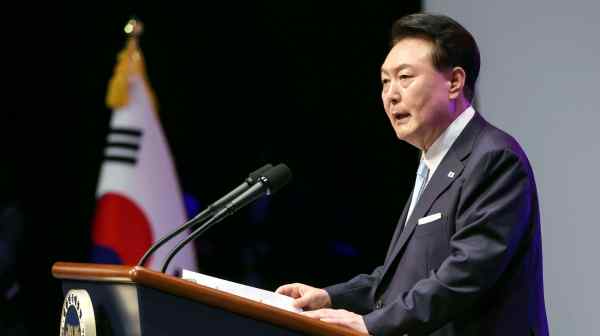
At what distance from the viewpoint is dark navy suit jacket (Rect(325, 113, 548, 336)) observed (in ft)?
6.49

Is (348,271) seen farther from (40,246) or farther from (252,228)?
(40,246)

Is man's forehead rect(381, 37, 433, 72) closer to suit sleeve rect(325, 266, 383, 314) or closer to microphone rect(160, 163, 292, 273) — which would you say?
microphone rect(160, 163, 292, 273)

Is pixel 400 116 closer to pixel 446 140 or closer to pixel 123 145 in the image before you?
pixel 446 140

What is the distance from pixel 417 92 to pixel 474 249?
0.48 m

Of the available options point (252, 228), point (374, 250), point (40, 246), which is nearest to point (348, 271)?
point (374, 250)

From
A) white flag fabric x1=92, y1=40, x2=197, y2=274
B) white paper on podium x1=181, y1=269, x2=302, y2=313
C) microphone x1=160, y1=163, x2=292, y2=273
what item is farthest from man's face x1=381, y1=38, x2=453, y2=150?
white flag fabric x1=92, y1=40, x2=197, y2=274

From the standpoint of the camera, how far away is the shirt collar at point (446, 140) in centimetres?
231

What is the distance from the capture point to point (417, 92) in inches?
89.8

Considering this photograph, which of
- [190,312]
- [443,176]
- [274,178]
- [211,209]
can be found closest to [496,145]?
[443,176]

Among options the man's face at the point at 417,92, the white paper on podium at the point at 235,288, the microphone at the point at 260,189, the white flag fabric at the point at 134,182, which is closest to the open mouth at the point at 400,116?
the man's face at the point at 417,92

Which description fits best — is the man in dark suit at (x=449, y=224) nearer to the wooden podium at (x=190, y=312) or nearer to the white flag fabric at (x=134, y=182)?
the wooden podium at (x=190, y=312)

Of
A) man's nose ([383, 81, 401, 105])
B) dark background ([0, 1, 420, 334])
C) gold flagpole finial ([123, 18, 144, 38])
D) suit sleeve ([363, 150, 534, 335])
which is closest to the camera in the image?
suit sleeve ([363, 150, 534, 335])

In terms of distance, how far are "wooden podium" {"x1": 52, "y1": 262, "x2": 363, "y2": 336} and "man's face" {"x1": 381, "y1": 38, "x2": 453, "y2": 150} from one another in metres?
0.72

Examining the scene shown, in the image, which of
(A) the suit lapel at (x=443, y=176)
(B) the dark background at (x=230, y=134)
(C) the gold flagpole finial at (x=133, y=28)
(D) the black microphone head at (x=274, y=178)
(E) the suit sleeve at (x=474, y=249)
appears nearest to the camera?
(E) the suit sleeve at (x=474, y=249)
